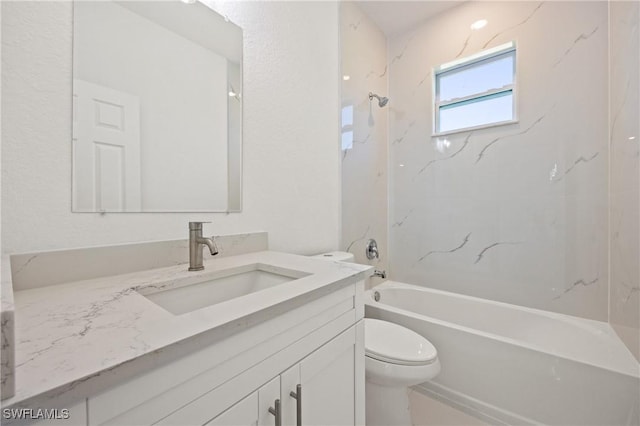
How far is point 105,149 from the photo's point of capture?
0.86 meters

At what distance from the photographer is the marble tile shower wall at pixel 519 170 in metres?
1.64

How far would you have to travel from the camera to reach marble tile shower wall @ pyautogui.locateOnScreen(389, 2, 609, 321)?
5.38 ft

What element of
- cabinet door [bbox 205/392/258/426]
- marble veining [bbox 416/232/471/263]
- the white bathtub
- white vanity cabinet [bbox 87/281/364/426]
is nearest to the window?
marble veining [bbox 416/232/471/263]

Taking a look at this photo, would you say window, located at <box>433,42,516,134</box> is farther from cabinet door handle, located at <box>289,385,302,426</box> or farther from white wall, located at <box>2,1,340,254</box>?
cabinet door handle, located at <box>289,385,302,426</box>

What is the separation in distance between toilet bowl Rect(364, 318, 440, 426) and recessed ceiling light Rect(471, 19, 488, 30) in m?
2.22

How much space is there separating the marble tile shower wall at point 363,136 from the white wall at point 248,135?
123 millimetres

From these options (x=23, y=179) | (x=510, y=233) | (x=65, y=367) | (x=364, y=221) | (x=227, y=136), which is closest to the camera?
(x=65, y=367)

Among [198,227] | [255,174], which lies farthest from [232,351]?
[255,174]

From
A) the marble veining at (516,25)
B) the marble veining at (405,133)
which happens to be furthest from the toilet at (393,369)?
the marble veining at (516,25)

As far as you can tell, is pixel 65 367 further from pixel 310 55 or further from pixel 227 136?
pixel 310 55

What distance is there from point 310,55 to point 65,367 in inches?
69.9

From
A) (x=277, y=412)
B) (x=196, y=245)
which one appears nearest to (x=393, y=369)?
(x=277, y=412)

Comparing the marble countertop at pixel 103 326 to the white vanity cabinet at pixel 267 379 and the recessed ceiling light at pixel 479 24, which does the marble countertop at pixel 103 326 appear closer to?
the white vanity cabinet at pixel 267 379

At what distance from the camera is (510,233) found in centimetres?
190
